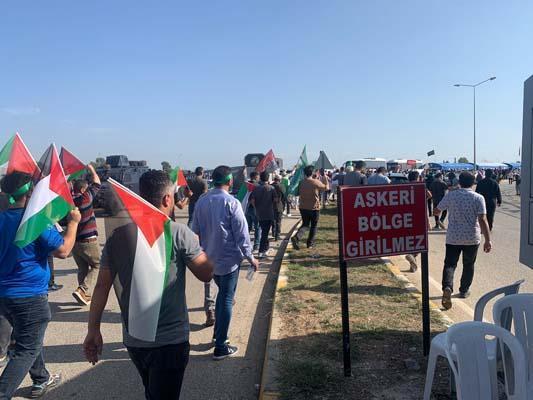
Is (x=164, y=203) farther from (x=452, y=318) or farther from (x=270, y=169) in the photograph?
(x=270, y=169)

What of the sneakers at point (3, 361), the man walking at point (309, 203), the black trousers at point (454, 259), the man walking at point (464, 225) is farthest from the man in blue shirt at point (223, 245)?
the man walking at point (309, 203)

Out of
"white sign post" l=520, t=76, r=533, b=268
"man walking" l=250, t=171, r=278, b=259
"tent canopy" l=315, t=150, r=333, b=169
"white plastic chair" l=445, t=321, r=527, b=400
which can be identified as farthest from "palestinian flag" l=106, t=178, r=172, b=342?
"tent canopy" l=315, t=150, r=333, b=169

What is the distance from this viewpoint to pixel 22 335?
3324 millimetres

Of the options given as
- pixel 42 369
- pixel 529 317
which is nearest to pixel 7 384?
pixel 42 369

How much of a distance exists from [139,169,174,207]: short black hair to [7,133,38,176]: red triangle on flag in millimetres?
2093

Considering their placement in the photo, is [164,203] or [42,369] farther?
[42,369]

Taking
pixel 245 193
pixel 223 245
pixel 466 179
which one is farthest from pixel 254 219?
pixel 223 245

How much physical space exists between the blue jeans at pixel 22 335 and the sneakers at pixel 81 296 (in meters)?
2.92

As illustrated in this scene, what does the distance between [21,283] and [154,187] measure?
64.1 inches

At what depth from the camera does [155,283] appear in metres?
2.43

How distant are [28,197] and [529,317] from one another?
402 centimetres

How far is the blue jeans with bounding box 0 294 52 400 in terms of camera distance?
3236mm

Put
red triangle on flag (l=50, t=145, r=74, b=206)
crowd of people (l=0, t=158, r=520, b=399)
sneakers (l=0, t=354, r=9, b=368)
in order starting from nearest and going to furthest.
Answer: crowd of people (l=0, t=158, r=520, b=399)
red triangle on flag (l=50, t=145, r=74, b=206)
sneakers (l=0, t=354, r=9, b=368)

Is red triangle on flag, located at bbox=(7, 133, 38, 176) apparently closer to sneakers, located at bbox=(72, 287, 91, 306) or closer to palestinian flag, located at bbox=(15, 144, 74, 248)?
palestinian flag, located at bbox=(15, 144, 74, 248)
